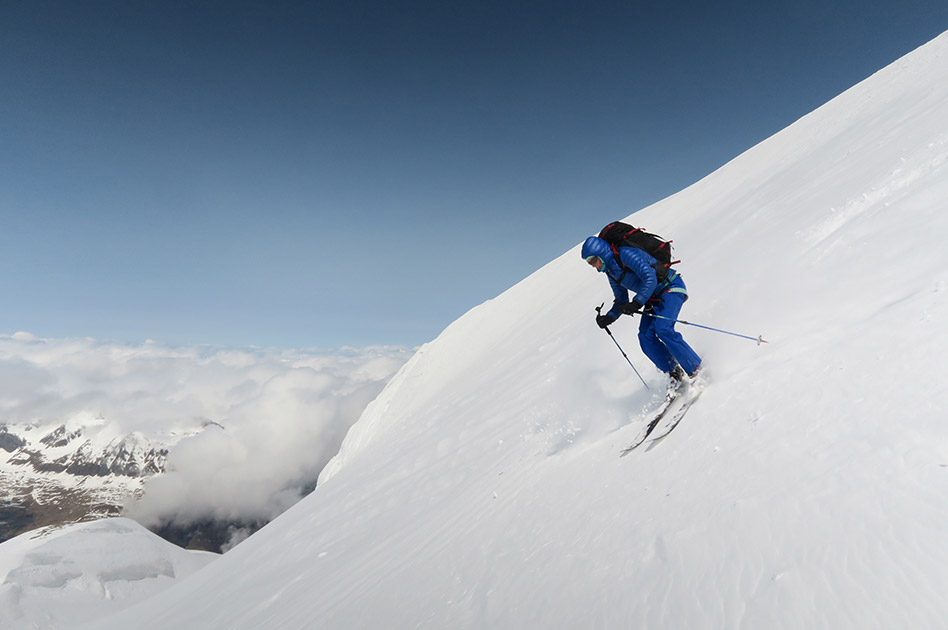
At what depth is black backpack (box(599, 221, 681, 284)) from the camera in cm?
614

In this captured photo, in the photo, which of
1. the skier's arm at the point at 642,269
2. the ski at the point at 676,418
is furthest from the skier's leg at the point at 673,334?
the ski at the point at 676,418

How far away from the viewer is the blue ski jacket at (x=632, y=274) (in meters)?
5.93

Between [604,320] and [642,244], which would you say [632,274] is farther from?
[604,320]

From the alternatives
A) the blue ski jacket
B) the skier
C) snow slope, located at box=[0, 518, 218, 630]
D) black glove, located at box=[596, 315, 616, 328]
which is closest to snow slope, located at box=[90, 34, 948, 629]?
the skier

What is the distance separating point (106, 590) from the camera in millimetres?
77500

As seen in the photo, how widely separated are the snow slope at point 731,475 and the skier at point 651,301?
45 centimetres

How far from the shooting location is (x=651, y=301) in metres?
6.27

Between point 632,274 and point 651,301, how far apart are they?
1.53 feet

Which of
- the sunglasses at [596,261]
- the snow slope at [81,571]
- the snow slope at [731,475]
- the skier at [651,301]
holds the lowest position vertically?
the snow slope at [731,475]

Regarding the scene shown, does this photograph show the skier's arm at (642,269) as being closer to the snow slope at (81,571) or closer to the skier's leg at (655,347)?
the skier's leg at (655,347)

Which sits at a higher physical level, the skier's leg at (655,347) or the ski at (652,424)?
the skier's leg at (655,347)

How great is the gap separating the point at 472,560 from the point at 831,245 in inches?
260

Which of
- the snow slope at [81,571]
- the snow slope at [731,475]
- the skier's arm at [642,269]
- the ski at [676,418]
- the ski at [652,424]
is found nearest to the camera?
the snow slope at [731,475]

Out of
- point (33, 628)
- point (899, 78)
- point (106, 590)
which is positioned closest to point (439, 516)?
point (899, 78)
